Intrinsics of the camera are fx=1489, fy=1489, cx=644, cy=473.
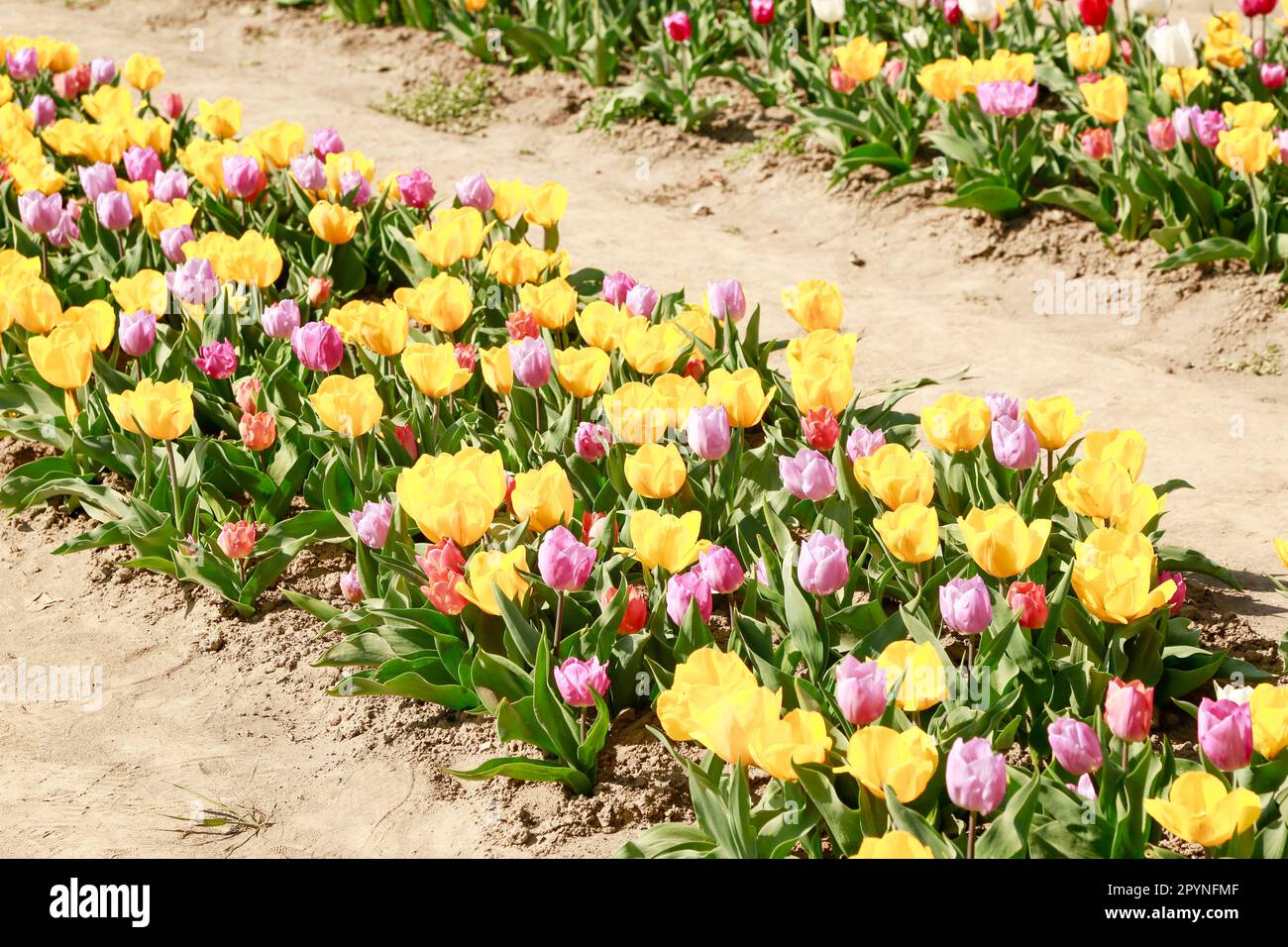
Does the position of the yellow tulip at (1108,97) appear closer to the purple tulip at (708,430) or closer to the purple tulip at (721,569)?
the purple tulip at (708,430)

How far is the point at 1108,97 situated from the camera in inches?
233

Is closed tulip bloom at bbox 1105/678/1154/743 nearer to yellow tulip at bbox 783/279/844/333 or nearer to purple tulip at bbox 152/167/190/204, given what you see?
yellow tulip at bbox 783/279/844/333

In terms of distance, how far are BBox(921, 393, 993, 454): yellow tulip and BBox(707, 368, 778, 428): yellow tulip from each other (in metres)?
0.40

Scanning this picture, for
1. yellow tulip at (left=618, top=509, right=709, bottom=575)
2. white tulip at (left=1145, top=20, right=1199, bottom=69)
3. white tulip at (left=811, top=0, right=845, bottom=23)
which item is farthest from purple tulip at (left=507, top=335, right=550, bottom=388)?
white tulip at (left=811, top=0, right=845, bottom=23)

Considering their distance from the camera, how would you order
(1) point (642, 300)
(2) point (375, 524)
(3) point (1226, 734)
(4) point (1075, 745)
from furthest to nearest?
(1) point (642, 300), (2) point (375, 524), (4) point (1075, 745), (3) point (1226, 734)

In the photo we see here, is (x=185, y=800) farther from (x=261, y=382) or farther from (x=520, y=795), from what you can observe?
(x=261, y=382)

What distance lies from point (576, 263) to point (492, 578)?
3.29 m

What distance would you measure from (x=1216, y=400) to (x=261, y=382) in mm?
3196

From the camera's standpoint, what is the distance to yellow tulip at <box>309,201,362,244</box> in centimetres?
490

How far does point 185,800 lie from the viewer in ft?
10.6

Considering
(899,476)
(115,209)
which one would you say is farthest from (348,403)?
(115,209)

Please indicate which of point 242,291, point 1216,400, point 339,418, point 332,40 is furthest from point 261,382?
point 332,40

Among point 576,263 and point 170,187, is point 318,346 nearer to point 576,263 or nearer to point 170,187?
point 170,187

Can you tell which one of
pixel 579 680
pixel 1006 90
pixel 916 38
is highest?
pixel 916 38
